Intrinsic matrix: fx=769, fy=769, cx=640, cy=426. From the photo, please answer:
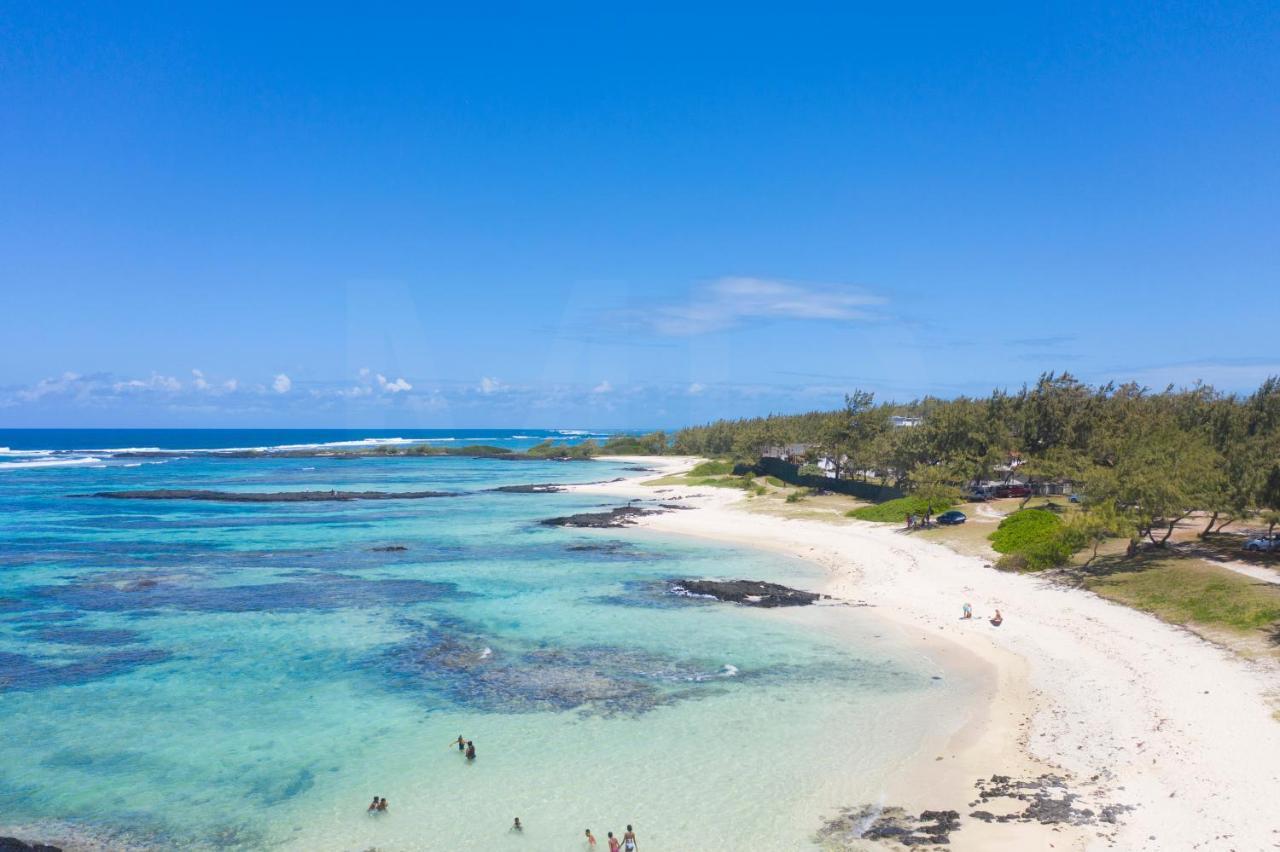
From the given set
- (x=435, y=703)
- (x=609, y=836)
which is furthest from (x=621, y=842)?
(x=435, y=703)

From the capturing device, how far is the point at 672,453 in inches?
6855

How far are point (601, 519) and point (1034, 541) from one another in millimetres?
35215

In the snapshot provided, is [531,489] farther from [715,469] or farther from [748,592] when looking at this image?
[748,592]

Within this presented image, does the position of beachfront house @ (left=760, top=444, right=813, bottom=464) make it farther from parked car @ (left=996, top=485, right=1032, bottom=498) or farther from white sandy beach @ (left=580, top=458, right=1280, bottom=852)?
white sandy beach @ (left=580, top=458, right=1280, bottom=852)

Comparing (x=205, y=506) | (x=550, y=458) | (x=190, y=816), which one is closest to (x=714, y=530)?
(x=190, y=816)

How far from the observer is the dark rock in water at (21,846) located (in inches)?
599

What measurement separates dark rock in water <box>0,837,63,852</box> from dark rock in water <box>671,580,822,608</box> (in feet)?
86.5

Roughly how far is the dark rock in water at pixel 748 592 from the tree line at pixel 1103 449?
45.2ft

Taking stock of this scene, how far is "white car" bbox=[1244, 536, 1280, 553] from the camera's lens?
34.1 metres

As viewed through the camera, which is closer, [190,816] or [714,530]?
[190,816]

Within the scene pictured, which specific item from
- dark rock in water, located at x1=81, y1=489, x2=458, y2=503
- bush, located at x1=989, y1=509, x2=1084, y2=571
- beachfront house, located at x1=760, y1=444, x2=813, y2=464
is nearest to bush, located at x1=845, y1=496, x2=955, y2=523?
bush, located at x1=989, y1=509, x2=1084, y2=571

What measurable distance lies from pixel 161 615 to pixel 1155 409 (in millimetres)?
71052

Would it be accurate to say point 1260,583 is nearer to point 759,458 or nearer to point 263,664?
point 263,664

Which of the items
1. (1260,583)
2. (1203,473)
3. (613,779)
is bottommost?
(613,779)
